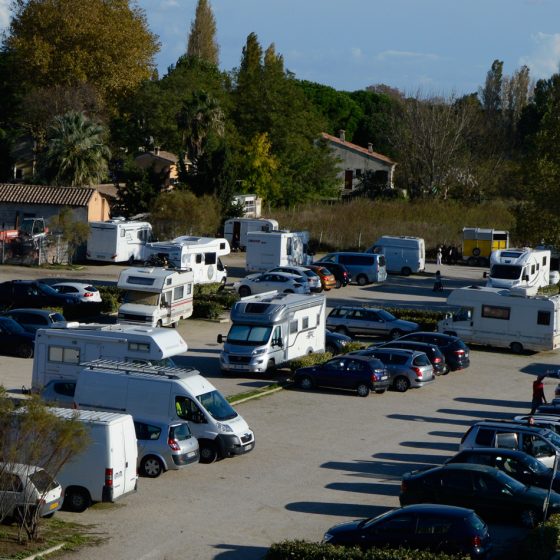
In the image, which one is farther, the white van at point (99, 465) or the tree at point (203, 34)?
the tree at point (203, 34)

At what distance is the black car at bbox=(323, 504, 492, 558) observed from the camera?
16906 millimetres

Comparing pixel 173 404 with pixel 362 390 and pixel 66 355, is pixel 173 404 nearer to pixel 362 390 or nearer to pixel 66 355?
pixel 66 355

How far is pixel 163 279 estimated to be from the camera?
39.3 metres

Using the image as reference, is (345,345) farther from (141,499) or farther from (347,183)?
(347,183)

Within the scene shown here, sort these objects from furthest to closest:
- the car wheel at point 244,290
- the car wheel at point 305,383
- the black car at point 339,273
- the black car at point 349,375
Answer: the black car at point 339,273
the car wheel at point 244,290
the car wheel at point 305,383
the black car at point 349,375

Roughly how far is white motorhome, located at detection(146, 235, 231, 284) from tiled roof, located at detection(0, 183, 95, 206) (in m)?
7.53

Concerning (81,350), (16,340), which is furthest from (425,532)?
(16,340)

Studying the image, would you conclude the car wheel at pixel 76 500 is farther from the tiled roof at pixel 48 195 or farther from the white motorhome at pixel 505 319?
the tiled roof at pixel 48 195

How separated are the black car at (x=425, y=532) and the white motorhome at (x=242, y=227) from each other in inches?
1704

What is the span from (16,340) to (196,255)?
15.9 m

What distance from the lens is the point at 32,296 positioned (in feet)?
138

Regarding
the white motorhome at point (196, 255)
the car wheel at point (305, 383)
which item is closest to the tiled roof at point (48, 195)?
the white motorhome at point (196, 255)

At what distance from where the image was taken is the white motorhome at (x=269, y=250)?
53.9 metres

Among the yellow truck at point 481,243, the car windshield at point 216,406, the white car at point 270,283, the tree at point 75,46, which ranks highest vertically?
the tree at point 75,46
